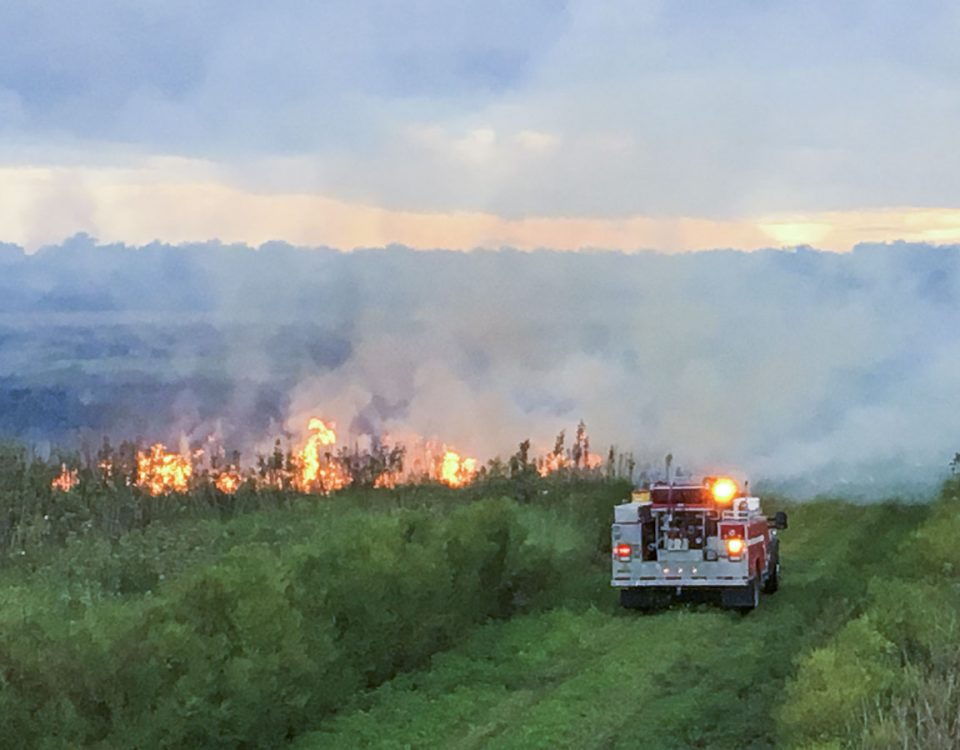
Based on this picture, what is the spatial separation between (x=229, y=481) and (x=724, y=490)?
39.0 ft

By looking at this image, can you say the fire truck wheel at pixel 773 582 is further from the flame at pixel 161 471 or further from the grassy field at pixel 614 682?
the flame at pixel 161 471

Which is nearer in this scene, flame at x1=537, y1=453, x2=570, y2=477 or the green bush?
the green bush

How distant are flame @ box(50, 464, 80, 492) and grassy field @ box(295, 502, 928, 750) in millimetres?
9917

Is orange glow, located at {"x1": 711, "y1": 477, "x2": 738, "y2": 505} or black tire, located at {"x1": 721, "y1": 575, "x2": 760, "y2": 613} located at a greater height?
orange glow, located at {"x1": 711, "y1": 477, "x2": 738, "y2": 505}

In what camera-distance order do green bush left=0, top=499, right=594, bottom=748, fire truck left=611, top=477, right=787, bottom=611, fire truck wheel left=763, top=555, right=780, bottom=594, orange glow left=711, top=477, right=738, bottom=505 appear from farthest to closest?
1. fire truck wheel left=763, top=555, right=780, bottom=594
2. orange glow left=711, top=477, right=738, bottom=505
3. fire truck left=611, top=477, right=787, bottom=611
4. green bush left=0, top=499, right=594, bottom=748

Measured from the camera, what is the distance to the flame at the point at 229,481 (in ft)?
110

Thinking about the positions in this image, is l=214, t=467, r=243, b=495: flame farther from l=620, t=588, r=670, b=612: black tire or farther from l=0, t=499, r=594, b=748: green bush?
l=620, t=588, r=670, b=612: black tire

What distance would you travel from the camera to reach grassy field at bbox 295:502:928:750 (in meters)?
16.2

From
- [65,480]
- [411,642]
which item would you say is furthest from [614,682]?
[65,480]

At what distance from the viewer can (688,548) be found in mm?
26688

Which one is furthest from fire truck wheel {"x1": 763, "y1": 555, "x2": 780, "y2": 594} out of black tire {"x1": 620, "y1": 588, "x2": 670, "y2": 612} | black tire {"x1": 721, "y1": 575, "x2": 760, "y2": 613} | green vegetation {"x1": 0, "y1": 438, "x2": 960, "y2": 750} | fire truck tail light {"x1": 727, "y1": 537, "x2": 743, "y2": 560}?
black tire {"x1": 620, "y1": 588, "x2": 670, "y2": 612}

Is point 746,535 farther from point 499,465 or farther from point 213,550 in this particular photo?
point 499,465

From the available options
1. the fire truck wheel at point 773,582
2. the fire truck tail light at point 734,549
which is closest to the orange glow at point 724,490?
the fire truck tail light at point 734,549

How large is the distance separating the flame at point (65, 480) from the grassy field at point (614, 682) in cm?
992
